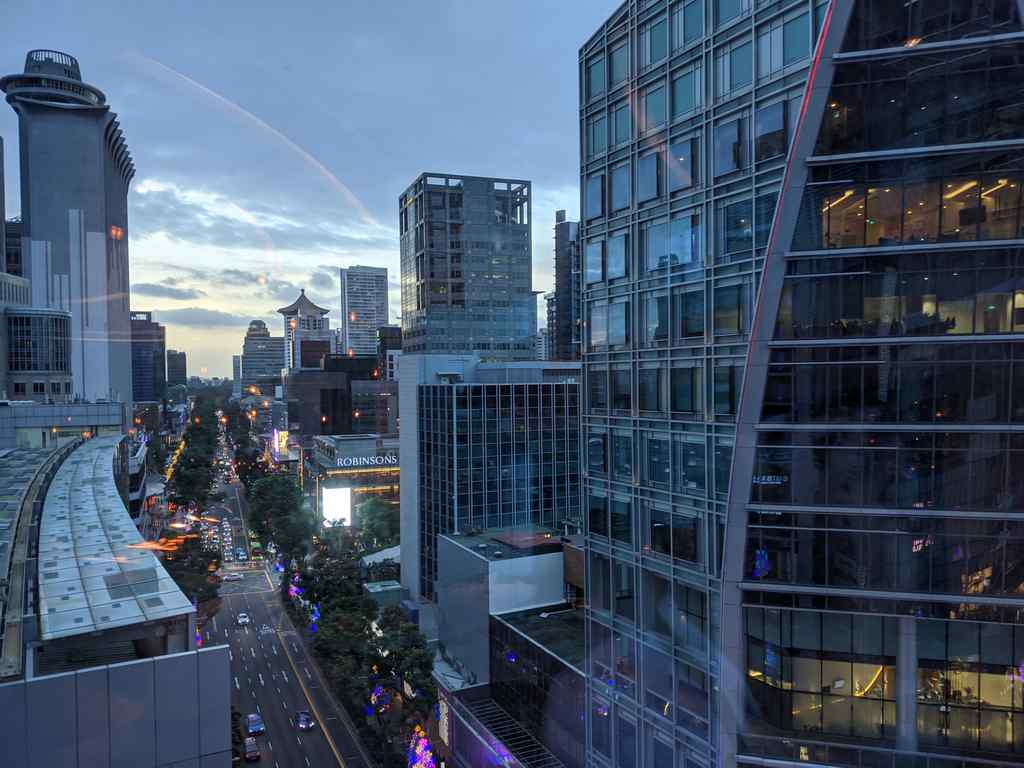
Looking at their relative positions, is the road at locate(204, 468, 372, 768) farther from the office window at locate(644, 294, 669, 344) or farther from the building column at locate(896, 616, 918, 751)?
the office window at locate(644, 294, 669, 344)

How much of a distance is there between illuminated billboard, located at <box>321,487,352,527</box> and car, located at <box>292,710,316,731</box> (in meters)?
36.8

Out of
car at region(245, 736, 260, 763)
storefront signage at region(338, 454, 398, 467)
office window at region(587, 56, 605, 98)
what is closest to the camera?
office window at region(587, 56, 605, 98)

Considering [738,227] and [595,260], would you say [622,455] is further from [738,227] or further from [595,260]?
[738,227]

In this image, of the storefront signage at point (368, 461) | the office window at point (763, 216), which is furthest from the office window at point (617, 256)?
the storefront signage at point (368, 461)

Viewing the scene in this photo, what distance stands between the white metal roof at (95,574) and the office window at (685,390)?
13.5 m

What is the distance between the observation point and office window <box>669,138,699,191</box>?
18.5m

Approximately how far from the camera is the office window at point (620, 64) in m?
20.8

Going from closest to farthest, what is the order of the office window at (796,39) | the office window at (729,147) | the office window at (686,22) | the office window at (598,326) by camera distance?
the office window at (796,39) < the office window at (729,147) < the office window at (686,22) < the office window at (598,326)

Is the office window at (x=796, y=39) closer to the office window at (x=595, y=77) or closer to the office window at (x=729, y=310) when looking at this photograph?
the office window at (x=729, y=310)

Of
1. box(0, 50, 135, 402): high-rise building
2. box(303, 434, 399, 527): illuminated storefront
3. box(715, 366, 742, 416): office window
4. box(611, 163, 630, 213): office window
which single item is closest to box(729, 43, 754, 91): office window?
box(611, 163, 630, 213): office window

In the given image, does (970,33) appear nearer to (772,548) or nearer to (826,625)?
(772,548)

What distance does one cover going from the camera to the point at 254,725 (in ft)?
125

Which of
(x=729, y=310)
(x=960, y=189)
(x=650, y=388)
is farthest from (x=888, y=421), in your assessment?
(x=650, y=388)

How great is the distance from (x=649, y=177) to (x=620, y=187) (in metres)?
1.37
